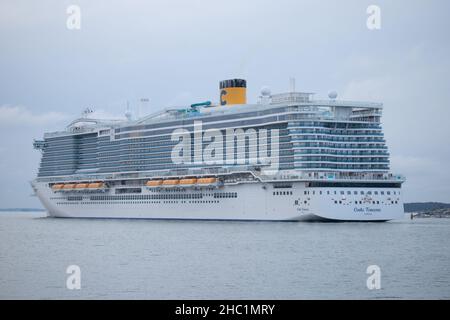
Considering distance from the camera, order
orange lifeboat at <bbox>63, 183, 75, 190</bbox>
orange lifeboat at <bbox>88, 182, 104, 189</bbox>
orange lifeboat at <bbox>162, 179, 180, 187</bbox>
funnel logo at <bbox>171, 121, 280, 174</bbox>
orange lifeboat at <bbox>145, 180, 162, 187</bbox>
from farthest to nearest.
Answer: orange lifeboat at <bbox>63, 183, 75, 190</bbox>
orange lifeboat at <bbox>88, 182, 104, 189</bbox>
orange lifeboat at <bbox>145, 180, 162, 187</bbox>
orange lifeboat at <bbox>162, 179, 180, 187</bbox>
funnel logo at <bbox>171, 121, 280, 174</bbox>

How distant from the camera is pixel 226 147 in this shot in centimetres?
8956

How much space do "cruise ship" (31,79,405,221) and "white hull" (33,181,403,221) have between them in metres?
0.09

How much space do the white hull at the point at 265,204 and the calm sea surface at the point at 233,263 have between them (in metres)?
5.40

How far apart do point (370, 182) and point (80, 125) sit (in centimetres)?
5186

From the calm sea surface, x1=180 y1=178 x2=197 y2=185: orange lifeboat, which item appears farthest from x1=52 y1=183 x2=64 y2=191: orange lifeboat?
the calm sea surface

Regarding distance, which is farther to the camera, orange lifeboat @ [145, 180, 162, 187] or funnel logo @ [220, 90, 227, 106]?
funnel logo @ [220, 90, 227, 106]

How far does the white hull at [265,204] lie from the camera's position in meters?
77.6

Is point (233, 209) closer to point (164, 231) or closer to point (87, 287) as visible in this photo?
point (164, 231)

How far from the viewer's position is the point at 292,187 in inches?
3120

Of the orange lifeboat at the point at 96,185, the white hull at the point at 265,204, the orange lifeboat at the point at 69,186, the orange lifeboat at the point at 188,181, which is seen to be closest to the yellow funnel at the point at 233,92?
the orange lifeboat at the point at 188,181

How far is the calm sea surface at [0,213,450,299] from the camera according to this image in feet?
128

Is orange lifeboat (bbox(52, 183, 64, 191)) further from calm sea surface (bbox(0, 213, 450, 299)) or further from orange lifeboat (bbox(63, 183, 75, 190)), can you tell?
calm sea surface (bbox(0, 213, 450, 299))

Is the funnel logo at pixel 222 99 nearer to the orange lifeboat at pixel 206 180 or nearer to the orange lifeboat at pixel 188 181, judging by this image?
the orange lifeboat at pixel 188 181

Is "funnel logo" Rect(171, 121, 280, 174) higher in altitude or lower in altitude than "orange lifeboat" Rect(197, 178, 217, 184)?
higher
